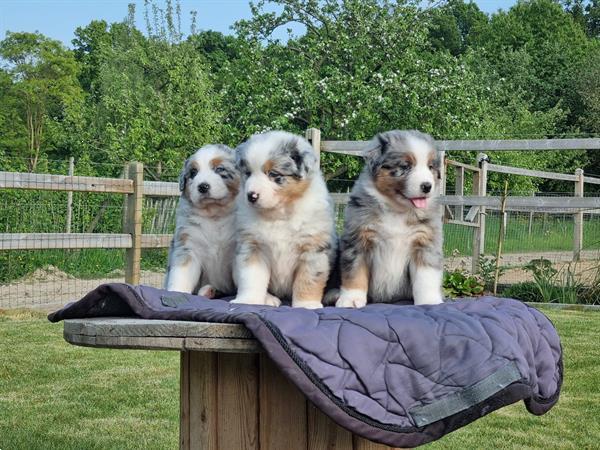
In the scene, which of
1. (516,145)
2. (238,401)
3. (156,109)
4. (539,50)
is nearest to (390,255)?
(238,401)

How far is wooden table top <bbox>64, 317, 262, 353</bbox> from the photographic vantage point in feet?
8.22

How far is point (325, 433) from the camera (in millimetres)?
2766

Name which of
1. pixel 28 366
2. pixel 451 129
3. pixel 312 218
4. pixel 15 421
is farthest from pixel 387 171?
pixel 451 129

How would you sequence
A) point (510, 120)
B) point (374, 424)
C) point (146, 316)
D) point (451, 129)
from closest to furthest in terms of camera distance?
1. point (374, 424)
2. point (146, 316)
3. point (451, 129)
4. point (510, 120)

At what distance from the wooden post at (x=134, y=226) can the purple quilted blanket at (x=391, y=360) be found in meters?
7.20

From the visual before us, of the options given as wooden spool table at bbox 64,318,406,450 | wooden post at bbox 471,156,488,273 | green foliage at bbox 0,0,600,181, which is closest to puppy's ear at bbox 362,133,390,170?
wooden spool table at bbox 64,318,406,450

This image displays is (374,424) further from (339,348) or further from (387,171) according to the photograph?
(387,171)

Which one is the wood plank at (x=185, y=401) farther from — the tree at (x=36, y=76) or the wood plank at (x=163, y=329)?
Result: the tree at (x=36, y=76)

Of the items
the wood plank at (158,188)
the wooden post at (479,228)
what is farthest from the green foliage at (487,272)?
the wood plank at (158,188)

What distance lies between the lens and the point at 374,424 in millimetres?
2428

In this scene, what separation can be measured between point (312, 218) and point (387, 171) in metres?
0.36

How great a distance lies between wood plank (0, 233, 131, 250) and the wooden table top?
6.94m

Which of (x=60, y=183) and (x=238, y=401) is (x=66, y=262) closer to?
(x=60, y=183)

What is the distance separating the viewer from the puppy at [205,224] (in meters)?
3.40
